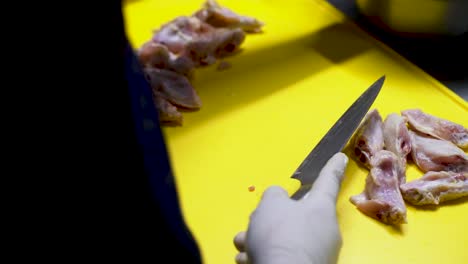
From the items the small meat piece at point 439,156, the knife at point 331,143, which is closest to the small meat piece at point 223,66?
the knife at point 331,143

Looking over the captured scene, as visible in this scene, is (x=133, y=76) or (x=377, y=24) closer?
(x=133, y=76)

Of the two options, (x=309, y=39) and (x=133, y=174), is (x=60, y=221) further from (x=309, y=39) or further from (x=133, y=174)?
(x=309, y=39)

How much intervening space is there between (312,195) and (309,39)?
2.23ft

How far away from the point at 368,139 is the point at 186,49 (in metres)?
0.52

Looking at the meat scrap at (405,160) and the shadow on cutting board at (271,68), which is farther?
the shadow on cutting board at (271,68)

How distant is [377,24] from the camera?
1.46 m

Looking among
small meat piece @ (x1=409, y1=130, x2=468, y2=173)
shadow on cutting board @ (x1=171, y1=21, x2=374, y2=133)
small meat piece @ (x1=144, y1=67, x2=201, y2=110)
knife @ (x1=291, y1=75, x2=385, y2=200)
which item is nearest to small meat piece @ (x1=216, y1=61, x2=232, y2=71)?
shadow on cutting board @ (x1=171, y1=21, x2=374, y2=133)

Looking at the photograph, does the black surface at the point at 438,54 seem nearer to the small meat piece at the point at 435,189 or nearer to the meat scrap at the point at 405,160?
the meat scrap at the point at 405,160

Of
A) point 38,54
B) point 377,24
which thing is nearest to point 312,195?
point 38,54

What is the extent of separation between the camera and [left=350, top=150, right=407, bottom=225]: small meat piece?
96 centimetres

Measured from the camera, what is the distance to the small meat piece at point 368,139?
41.9 inches

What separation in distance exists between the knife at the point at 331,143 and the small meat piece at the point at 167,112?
31 centimetres

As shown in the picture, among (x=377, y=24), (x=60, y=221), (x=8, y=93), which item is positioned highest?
(x=8, y=93)

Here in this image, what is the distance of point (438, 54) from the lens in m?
1.39
